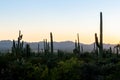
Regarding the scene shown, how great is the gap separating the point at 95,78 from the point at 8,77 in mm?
5015

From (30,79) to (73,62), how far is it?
288 cm

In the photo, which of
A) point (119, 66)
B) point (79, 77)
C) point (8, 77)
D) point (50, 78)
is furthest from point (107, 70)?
point (8, 77)

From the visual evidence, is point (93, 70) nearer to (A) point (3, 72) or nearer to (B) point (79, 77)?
(B) point (79, 77)

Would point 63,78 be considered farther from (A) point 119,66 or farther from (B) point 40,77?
(A) point 119,66

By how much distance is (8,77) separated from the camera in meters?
20.2

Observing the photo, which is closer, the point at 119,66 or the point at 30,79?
the point at 30,79

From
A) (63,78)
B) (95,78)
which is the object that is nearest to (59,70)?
(63,78)

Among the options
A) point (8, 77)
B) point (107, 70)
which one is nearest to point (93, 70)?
point (107, 70)

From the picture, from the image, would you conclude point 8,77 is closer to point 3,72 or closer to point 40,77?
point 3,72

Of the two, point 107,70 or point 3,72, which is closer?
point 3,72

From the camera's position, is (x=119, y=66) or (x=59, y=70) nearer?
(x=59, y=70)

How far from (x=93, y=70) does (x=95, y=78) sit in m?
1.16

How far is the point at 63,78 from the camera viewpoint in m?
20.8

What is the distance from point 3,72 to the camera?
67.0 feet
